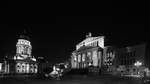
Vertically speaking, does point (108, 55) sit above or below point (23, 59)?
above

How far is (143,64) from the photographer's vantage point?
93.9m

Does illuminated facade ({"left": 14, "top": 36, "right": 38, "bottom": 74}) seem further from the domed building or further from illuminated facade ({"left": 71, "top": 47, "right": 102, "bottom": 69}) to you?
illuminated facade ({"left": 71, "top": 47, "right": 102, "bottom": 69})

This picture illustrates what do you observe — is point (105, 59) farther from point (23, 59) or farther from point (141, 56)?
point (23, 59)

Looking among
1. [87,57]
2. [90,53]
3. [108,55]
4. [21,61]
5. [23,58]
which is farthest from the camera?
[23,58]

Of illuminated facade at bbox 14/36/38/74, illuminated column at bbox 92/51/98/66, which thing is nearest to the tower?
illuminated facade at bbox 14/36/38/74

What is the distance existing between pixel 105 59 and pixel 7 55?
83.9 metres

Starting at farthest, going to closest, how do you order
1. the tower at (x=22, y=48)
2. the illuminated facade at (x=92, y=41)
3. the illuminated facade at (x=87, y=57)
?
the tower at (x=22, y=48) < the illuminated facade at (x=92, y=41) < the illuminated facade at (x=87, y=57)

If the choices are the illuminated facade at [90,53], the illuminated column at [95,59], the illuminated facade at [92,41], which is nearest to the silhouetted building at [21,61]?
the illuminated facade at [90,53]

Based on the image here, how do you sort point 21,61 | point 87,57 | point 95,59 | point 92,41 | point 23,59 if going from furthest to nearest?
1. point 21,61
2. point 23,59
3. point 92,41
4. point 87,57
5. point 95,59

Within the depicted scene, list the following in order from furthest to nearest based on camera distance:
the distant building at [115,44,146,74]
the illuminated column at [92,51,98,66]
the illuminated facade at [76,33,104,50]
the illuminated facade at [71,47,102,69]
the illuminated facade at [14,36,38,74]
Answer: the illuminated facade at [14,36,38,74] < the illuminated facade at [76,33,104,50] < the illuminated column at [92,51,98,66] < the illuminated facade at [71,47,102,69] < the distant building at [115,44,146,74]

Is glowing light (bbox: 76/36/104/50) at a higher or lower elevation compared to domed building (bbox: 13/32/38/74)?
higher

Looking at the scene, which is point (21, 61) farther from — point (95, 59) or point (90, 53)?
point (95, 59)

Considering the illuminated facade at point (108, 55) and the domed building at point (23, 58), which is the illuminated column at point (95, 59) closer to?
the illuminated facade at point (108, 55)

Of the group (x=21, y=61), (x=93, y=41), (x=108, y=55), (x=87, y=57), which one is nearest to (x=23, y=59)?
(x=21, y=61)
